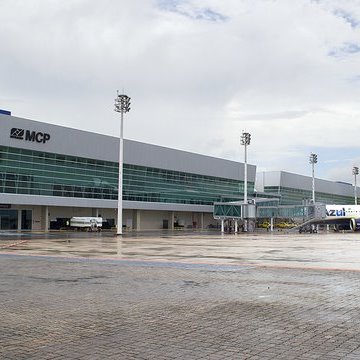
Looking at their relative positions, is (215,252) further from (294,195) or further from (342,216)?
(294,195)

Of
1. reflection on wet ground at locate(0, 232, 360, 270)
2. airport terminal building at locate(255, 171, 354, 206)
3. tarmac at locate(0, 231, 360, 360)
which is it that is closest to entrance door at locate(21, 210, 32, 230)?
reflection on wet ground at locate(0, 232, 360, 270)

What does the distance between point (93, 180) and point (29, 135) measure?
518 inches

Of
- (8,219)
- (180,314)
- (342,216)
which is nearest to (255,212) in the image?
(342,216)

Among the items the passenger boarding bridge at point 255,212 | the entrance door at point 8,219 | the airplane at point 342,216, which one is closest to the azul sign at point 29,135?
the entrance door at point 8,219

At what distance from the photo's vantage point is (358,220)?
8056 centimetres

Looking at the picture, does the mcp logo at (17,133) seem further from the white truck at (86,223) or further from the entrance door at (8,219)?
the white truck at (86,223)

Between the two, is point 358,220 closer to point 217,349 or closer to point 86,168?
point 86,168

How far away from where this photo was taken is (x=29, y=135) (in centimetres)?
6656

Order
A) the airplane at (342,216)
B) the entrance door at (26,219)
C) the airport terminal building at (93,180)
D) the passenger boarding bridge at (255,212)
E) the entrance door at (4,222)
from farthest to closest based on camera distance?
the airplane at (342,216), the passenger boarding bridge at (255,212), the entrance door at (26,219), the entrance door at (4,222), the airport terminal building at (93,180)

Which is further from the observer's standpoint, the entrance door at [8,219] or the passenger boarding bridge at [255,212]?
the passenger boarding bridge at [255,212]

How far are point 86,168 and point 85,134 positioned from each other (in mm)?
5130

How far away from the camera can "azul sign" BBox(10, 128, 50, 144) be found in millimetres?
64688

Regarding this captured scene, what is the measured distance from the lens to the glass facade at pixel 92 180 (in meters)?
65.5

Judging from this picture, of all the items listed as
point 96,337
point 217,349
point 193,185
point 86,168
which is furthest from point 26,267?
point 193,185
